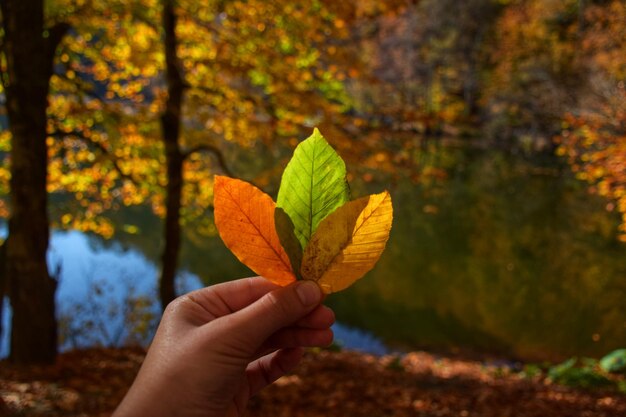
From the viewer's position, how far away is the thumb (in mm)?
938

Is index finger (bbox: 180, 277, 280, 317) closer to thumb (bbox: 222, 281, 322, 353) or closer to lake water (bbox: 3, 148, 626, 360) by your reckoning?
thumb (bbox: 222, 281, 322, 353)

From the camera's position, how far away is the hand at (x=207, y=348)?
36.1 inches

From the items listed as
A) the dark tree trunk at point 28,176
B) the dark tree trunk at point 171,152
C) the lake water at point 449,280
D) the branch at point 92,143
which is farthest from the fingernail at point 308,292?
the dark tree trunk at point 171,152

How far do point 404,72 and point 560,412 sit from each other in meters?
23.2

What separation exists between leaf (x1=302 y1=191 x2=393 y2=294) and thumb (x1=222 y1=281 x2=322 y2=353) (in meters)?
0.10

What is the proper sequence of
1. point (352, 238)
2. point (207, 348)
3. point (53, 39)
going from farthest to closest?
point (53, 39) < point (207, 348) < point (352, 238)

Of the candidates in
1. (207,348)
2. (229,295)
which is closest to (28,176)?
(229,295)

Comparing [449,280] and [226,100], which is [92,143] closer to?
[226,100]

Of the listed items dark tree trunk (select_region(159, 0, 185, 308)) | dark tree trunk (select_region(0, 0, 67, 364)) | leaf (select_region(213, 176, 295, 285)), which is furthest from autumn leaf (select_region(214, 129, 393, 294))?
dark tree trunk (select_region(159, 0, 185, 308))

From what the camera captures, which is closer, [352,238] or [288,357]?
[352,238]

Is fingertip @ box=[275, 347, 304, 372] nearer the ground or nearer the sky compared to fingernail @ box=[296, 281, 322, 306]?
nearer the ground

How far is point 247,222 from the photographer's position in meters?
0.85

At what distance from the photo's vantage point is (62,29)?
4988 mm

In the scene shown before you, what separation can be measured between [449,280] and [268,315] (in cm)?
1374
